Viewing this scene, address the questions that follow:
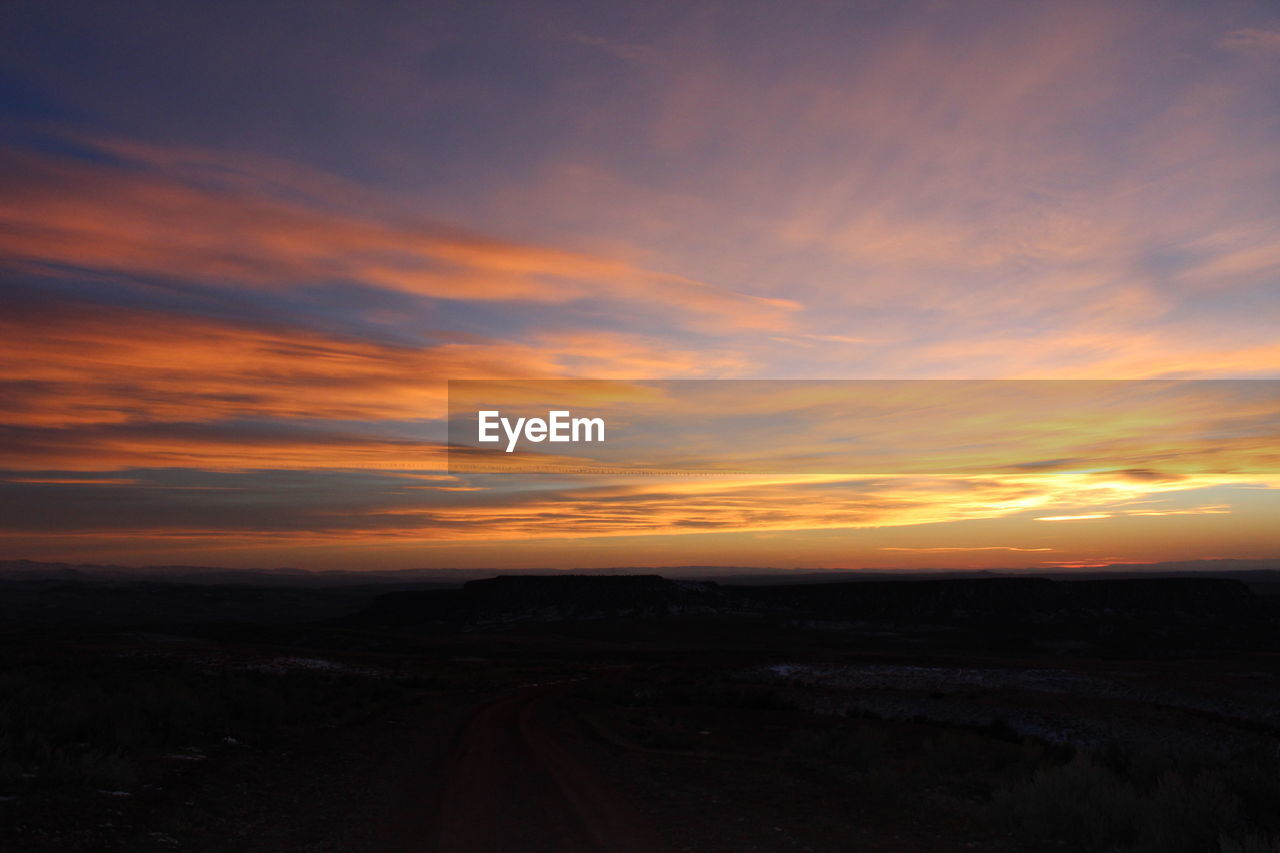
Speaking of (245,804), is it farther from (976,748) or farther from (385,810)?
(976,748)

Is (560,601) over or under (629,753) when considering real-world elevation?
under

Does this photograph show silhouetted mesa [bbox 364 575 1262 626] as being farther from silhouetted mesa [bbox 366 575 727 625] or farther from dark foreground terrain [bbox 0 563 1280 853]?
dark foreground terrain [bbox 0 563 1280 853]

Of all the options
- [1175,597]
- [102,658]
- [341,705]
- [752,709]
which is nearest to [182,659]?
[102,658]

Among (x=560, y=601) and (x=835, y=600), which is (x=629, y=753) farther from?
(x=560, y=601)

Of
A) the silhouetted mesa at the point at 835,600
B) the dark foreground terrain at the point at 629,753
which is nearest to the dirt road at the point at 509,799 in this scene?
the dark foreground terrain at the point at 629,753

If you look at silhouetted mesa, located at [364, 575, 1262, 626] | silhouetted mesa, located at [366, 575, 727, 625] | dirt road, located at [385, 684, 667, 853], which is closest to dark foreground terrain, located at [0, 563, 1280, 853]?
dirt road, located at [385, 684, 667, 853]

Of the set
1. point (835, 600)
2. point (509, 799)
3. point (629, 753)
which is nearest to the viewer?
point (509, 799)

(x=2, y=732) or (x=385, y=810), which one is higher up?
(x=2, y=732)

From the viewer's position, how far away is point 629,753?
639 inches

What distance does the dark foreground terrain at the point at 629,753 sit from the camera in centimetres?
961

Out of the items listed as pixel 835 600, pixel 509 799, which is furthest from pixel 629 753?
pixel 835 600

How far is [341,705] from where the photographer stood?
21734 mm

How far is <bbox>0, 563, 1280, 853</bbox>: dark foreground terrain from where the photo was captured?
31.5ft

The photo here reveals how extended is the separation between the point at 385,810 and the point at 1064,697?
24859mm
